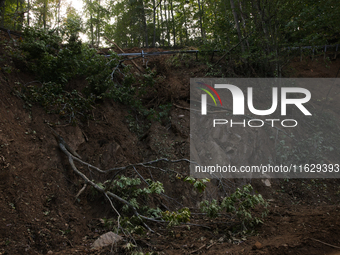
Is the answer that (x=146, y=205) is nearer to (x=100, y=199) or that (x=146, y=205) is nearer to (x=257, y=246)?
(x=100, y=199)

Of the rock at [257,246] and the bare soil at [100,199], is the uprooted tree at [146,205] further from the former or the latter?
the rock at [257,246]

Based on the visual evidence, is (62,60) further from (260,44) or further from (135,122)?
(260,44)

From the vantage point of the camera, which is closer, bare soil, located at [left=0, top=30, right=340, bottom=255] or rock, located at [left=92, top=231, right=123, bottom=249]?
bare soil, located at [left=0, top=30, right=340, bottom=255]

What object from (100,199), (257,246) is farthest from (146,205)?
(257,246)

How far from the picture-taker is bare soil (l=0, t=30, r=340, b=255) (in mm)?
3742

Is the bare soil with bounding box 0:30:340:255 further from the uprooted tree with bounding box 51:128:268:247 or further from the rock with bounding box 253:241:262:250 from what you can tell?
the uprooted tree with bounding box 51:128:268:247

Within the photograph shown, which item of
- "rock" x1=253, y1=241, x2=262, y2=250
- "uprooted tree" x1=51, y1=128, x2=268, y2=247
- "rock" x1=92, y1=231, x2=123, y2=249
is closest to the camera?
"rock" x1=253, y1=241, x2=262, y2=250

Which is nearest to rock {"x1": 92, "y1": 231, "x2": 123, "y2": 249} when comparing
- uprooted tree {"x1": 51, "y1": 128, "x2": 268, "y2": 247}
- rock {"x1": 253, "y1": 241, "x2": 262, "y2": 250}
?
uprooted tree {"x1": 51, "y1": 128, "x2": 268, "y2": 247}

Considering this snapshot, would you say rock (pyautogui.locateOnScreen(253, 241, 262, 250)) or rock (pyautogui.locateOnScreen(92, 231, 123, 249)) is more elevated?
rock (pyautogui.locateOnScreen(253, 241, 262, 250))

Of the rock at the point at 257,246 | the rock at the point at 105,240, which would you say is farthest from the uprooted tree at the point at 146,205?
the rock at the point at 257,246

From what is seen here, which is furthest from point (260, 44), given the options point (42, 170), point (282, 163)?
point (42, 170)

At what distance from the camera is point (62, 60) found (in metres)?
6.52

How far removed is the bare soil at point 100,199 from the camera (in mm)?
3742

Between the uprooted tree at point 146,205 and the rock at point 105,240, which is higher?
the uprooted tree at point 146,205
